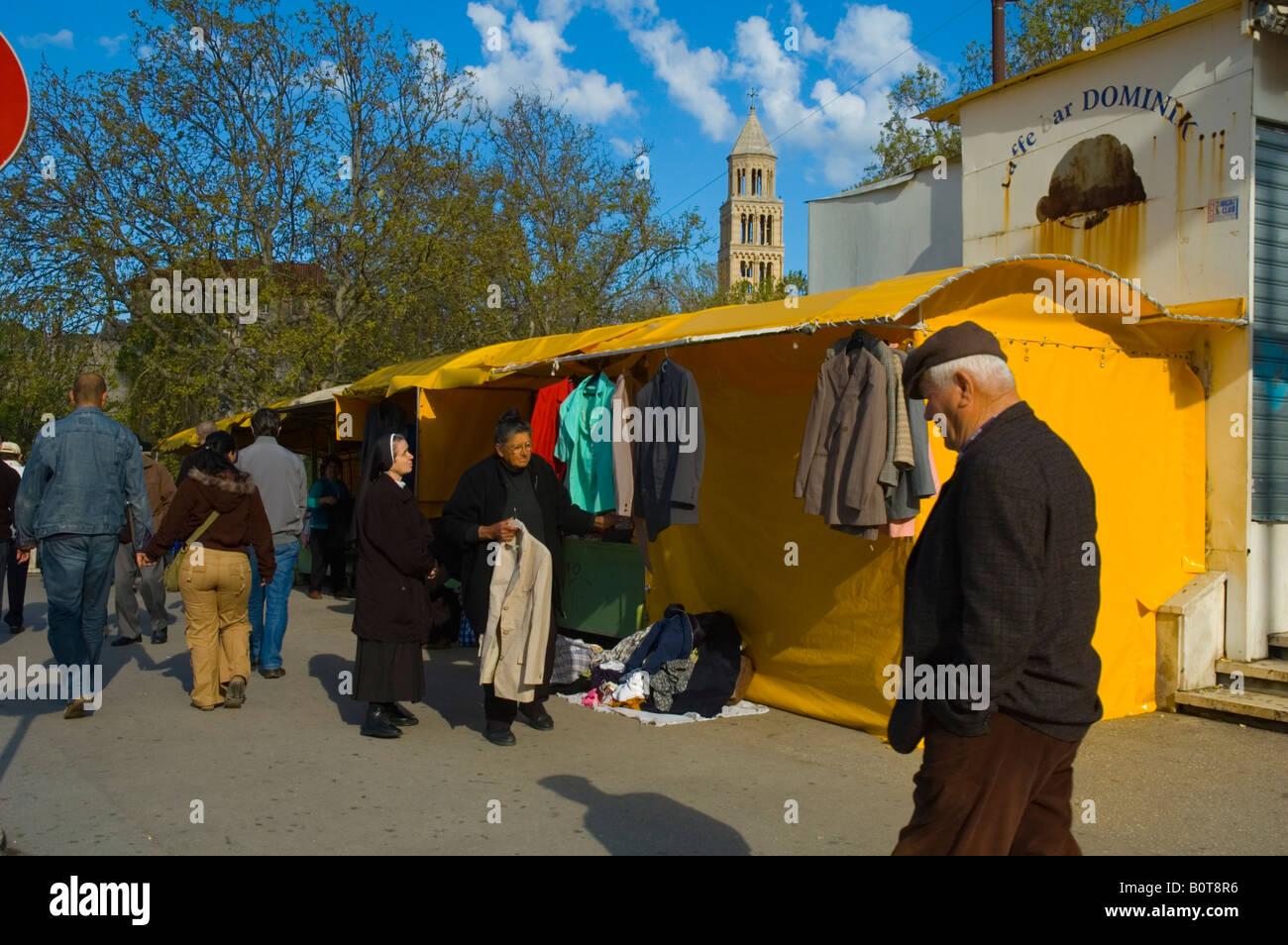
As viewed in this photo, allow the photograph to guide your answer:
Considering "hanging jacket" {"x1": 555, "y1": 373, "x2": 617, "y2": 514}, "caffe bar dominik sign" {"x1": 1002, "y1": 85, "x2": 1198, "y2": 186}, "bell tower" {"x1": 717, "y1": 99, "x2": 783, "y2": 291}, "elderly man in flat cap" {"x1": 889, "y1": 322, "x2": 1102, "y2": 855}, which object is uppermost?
"bell tower" {"x1": 717, "y1": 99, "x2": 783, "y2": 291}

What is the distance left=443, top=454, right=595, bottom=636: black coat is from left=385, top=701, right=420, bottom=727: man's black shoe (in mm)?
860

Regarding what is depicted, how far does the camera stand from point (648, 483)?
→ 7.06m

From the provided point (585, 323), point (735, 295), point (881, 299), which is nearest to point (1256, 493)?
point (881, 299)

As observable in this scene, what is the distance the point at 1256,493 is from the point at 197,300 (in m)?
18.7

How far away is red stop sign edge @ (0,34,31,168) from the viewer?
4.09 metres

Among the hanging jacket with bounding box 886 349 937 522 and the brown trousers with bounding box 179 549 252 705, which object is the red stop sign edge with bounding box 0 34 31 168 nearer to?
the brown trousers with bounding box 179 549 252 705

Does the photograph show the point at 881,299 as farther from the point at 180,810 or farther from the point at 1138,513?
the point at 180,810

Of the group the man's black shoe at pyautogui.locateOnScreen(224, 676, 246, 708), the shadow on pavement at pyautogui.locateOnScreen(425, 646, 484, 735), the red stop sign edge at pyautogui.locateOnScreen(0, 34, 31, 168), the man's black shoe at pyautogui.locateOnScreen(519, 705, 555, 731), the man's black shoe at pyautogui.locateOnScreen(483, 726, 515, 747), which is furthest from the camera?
the man's black shoe at pyautogui.locateOnScreen(224, 676, 246, 708)

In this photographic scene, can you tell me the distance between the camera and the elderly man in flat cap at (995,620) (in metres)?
2.53

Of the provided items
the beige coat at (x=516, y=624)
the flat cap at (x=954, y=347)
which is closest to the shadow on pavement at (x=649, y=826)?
the beige coat at (x=516, y=624)

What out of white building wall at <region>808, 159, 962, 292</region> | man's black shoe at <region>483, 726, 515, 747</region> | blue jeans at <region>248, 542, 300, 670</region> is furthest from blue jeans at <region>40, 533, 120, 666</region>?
white building wall at <region>808, 159, 962, 292</region>

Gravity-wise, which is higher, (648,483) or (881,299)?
(881,299)

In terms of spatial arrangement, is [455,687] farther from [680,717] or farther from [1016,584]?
[1016,584]

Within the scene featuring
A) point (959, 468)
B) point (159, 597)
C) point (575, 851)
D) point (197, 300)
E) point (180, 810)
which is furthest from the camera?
point (197, 300)
